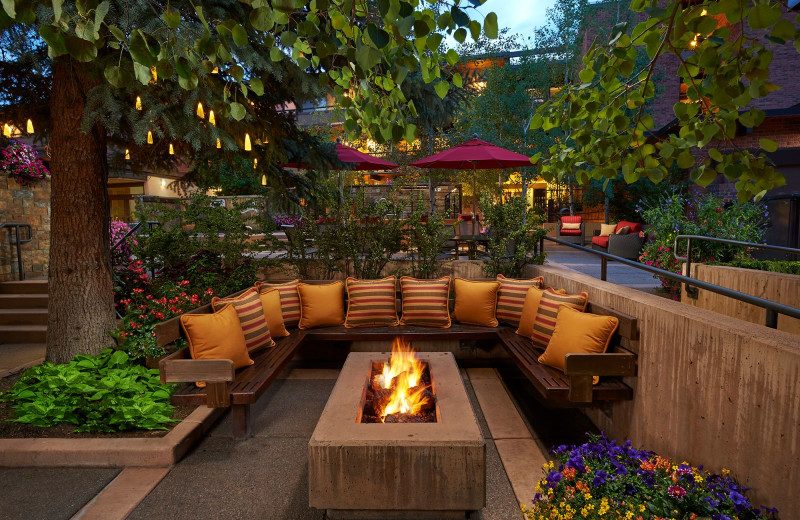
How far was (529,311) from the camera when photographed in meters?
4.42

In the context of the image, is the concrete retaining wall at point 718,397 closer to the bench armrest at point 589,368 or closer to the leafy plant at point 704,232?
the bench armrest at point 589,368

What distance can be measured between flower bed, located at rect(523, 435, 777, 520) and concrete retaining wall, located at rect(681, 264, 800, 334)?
88.2 inches

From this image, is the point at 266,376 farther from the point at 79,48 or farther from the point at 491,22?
the point at 491,22

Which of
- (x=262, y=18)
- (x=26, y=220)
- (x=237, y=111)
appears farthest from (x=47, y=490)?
(x=26, y=220)

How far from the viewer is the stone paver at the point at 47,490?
260 centimetres

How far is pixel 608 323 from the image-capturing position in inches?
132

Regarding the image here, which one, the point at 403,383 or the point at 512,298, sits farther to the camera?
the point at 512,298

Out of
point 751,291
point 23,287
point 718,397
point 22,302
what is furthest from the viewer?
point 23,287

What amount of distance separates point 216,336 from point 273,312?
1.01 m

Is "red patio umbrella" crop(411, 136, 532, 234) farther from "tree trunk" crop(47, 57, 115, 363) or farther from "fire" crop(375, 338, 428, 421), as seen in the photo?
"tree trunk" crop(47, 57, 115, 363)

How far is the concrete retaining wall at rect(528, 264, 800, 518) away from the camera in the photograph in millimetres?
1920

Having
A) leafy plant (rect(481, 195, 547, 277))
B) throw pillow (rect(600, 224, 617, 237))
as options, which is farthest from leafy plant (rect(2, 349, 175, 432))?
throw pillow (rect(600, 224, 617, 237))

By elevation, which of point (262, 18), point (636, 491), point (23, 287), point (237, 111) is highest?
point (262, 18)

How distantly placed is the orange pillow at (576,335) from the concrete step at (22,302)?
7.05m
